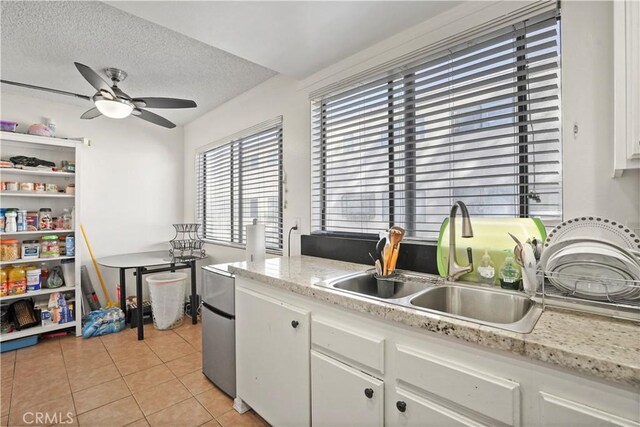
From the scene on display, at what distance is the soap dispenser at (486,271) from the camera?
135 centimetres

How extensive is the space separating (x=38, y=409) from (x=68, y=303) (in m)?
1.44

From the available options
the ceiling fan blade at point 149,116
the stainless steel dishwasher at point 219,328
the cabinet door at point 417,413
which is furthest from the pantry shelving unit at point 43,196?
the cabinet door at point 417,413

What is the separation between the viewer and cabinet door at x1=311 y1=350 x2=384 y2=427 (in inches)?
45.4

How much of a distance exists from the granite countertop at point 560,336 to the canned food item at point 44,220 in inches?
127

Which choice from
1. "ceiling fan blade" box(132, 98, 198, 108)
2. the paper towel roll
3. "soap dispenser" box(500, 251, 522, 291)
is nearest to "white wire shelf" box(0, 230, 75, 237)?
"ceiling fan blade" box(132, 98, 198, 108)

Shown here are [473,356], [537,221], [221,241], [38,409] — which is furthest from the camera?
[221,241]

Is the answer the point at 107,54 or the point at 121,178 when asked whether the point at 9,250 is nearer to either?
the point at 121,178

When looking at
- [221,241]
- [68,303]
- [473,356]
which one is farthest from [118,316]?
[473,356]

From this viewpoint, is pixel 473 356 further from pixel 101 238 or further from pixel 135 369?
pixel 101 238

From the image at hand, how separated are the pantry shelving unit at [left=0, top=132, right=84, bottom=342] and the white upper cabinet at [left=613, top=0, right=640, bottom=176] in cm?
403

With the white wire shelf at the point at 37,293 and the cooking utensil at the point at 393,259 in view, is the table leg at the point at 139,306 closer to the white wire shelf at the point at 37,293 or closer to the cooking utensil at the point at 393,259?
the white wire shelf at the point at 37,293

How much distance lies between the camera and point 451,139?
168 cm

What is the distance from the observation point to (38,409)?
191 cm

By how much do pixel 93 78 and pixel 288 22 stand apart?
1452 millimetres
